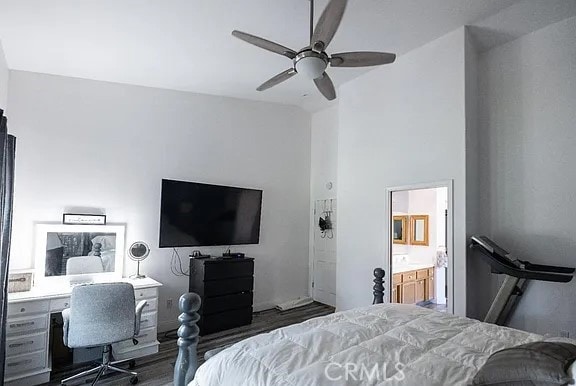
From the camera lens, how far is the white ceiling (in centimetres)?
265

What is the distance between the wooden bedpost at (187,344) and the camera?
67.2 inches

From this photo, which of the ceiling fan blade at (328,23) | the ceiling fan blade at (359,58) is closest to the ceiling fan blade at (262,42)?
the ceiling fan blade at (328,23)

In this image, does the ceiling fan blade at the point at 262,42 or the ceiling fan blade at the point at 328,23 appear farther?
the ceiling fan blade at the point at 262,42

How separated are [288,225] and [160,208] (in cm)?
221

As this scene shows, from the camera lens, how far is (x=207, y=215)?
4.51 m

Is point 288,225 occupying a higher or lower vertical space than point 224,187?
lower

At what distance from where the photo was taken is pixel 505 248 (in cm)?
343

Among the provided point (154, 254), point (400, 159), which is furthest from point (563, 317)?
point (154, 254)

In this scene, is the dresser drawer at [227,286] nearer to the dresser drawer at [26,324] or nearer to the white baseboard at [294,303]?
the white baseboard at [294,303]

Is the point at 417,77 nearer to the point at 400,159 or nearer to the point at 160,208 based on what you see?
the point at 400,159

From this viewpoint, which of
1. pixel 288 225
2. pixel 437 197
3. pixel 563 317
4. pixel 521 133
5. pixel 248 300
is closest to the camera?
pixel 563 317

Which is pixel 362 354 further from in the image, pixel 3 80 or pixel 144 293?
pixel 3 80

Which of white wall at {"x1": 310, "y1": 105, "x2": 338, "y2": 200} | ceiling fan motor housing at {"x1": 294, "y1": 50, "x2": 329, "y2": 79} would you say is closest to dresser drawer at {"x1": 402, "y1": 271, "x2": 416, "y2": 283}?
white wall at {"x1": 310, "y1": 105, "x2": 338, "y2": 200}

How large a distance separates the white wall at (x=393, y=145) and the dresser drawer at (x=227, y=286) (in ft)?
4.25
